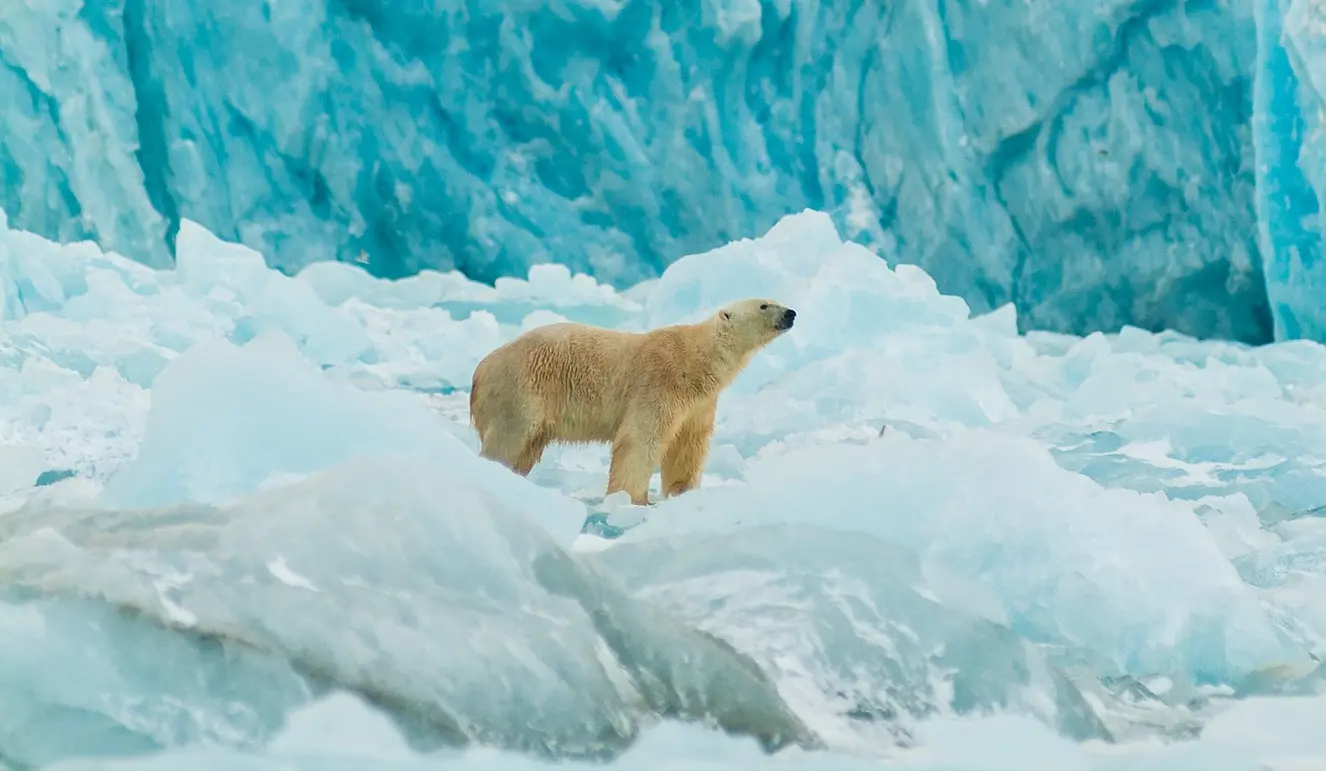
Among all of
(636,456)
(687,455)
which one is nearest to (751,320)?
(687,455)

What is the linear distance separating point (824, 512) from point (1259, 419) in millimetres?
3648

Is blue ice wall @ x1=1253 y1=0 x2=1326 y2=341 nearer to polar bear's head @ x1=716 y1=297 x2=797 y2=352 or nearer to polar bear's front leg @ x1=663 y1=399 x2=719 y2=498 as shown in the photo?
polar bear's head @ x1=716 y1=297 x2=797 y2=352

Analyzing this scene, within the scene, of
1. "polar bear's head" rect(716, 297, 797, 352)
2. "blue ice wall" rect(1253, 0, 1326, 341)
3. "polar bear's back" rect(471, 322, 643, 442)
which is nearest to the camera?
"polar bear's back" rect(471, 322, 643, 442)

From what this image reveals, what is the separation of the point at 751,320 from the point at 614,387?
47 cm

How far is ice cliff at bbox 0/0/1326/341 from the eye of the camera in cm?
965

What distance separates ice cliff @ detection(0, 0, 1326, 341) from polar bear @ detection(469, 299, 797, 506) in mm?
6373

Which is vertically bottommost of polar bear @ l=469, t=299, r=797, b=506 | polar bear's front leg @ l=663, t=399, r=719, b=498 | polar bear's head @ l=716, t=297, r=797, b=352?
polar bear's front leg @ l=663, t=399, r=719, b=498

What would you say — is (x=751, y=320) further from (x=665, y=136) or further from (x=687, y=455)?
(x=665, y=136)

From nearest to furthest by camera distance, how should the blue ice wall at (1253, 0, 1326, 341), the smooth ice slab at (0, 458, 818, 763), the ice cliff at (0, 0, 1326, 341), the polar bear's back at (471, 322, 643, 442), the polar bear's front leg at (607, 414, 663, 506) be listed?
1. the smooth ice slab at (0, 458, 818, 763)
2. the polar bear's front leg at (607, 414, 663, 506)
3. the polar bear's back at (471, 322, 643, 442)
4. the blue ice wall at (1253, 0, 1326, 341)
5. the ice cliff at (0, 0, 1326, 341)

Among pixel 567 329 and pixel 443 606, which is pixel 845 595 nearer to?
pixel 443 606

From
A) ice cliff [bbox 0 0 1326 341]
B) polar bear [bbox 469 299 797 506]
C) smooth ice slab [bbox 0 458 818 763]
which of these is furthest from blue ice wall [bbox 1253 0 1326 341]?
smooth ice slab [bbox 0 458 818 763]

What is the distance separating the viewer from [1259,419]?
521cm

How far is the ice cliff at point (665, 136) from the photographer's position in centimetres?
965

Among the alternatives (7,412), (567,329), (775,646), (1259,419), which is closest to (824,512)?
(775,646)
